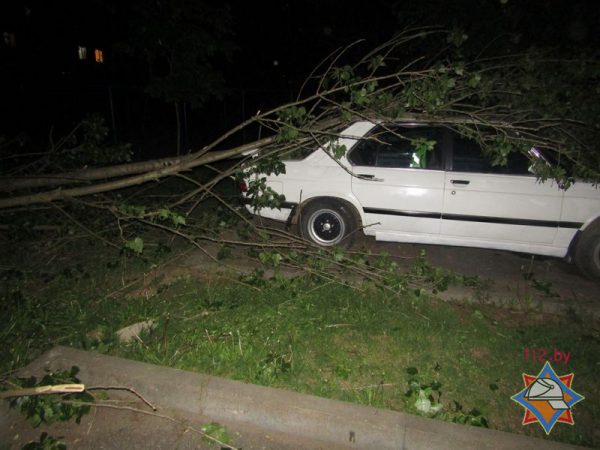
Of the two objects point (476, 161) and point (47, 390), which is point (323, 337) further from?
point (476, 161)

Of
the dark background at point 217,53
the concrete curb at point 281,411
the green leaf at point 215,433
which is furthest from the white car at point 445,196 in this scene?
the green leaf at point 215,433

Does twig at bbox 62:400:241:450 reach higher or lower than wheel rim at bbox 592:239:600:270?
lower

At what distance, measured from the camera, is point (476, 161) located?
458 cm

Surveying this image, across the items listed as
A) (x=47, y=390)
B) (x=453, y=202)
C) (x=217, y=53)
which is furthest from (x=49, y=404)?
(x=217, y=53)

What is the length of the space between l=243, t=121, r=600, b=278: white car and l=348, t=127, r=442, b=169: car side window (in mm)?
11

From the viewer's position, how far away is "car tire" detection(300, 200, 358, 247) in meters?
5.05

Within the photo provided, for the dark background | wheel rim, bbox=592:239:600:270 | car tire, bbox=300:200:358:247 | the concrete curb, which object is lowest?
the concrete curb

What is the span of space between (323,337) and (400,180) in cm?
214

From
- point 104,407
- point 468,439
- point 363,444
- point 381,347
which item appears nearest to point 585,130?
point 381,347

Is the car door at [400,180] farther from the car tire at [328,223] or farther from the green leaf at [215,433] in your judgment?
the green leaf at [215,433]

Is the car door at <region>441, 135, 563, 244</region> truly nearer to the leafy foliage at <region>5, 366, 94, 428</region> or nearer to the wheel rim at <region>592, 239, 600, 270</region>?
the wheel rim at <region>592, 239, 600, 270</region>

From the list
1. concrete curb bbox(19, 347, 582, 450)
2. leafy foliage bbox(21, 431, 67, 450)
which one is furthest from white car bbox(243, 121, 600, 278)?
leafy foliage bbox(21, 431, 67, 450)

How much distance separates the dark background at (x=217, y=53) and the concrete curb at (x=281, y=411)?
3381 millimetres

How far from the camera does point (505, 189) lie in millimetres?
4508
